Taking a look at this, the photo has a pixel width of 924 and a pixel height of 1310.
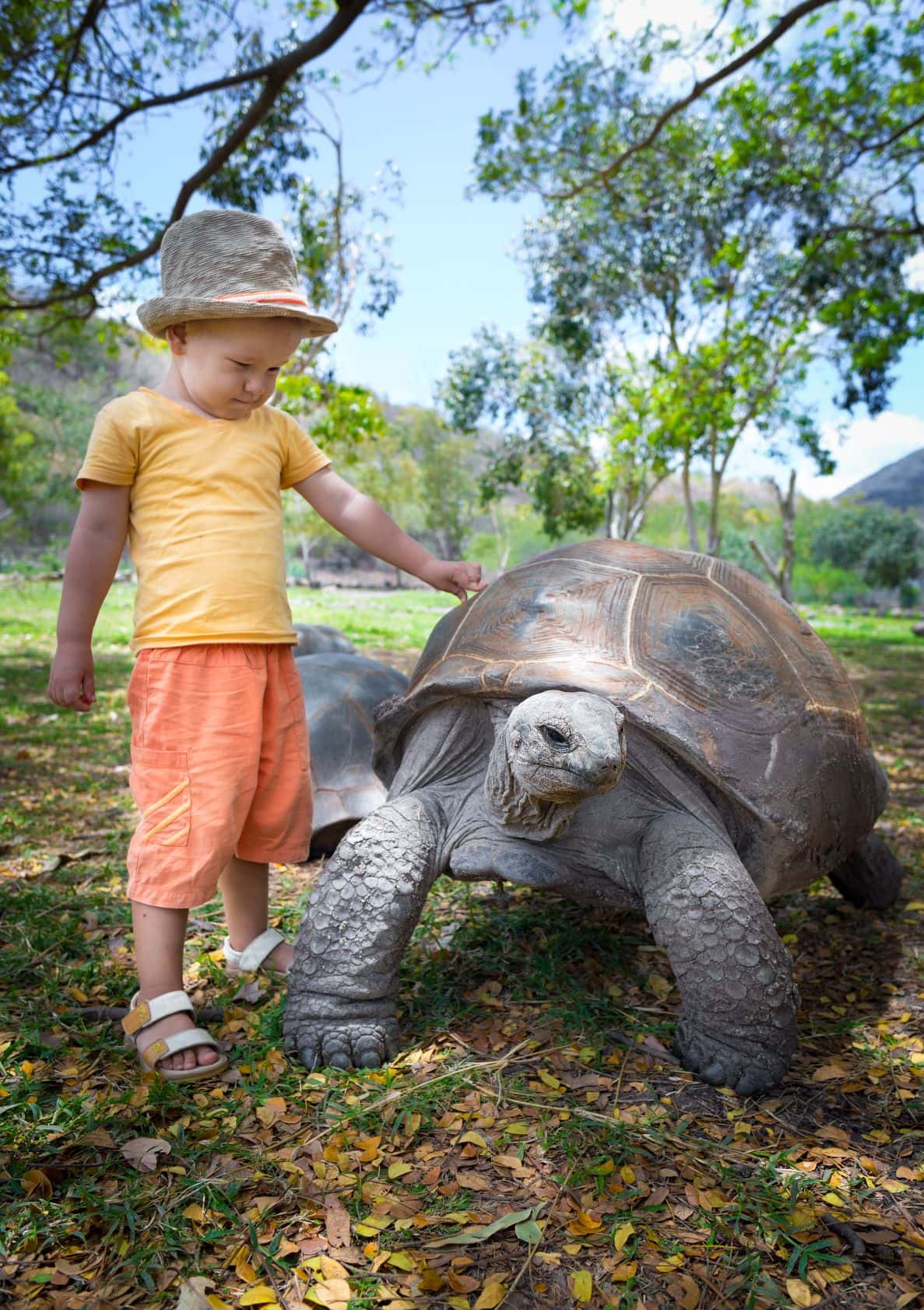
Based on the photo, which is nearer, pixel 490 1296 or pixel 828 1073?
pixel 490 1296

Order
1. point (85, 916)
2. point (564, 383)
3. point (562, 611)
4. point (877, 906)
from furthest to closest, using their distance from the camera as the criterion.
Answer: point (564, 383) < point (877, 906) < point (85, 916) < point (562, 611)

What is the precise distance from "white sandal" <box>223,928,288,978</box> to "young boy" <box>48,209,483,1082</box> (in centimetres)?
39

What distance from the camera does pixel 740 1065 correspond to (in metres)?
1.94

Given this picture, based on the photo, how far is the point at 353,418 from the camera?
8938 mm

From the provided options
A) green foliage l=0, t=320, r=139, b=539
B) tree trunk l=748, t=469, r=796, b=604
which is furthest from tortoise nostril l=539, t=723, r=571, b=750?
green foliage l=0, t=320, r=139, b=539

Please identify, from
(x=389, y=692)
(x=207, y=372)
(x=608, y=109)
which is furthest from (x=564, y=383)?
(x=207, y=372)

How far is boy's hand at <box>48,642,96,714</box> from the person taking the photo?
2061mm

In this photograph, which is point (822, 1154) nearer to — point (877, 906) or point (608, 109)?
point (877, 906)

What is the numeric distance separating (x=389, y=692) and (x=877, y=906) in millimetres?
1935

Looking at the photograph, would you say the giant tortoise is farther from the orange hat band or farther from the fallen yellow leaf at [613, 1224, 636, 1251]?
the orange hat band

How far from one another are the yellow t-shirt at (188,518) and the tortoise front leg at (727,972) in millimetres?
1120

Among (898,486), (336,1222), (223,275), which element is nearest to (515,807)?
(336,1222)

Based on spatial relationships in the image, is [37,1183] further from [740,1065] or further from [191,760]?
[740,1065]

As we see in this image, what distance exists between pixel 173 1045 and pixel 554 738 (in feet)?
3.41
